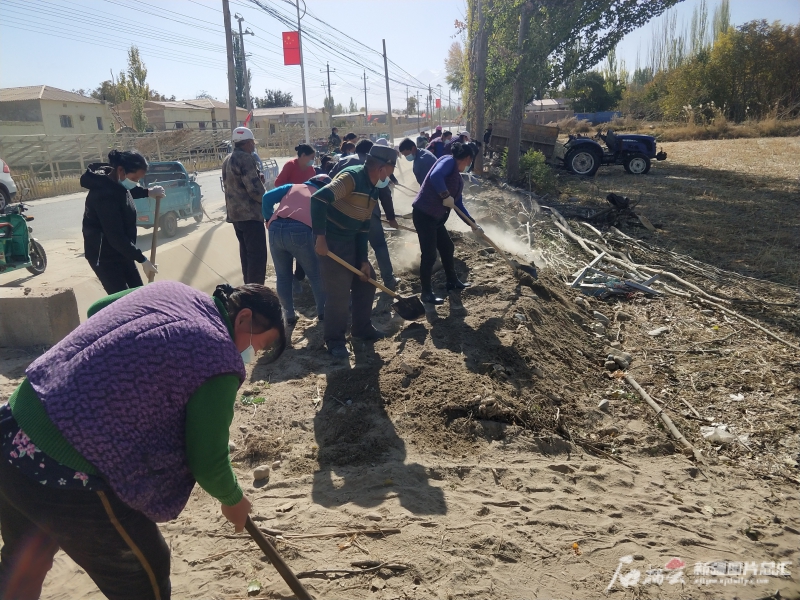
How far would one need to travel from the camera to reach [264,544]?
6.54 feet

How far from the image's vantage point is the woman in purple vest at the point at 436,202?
5852 millimetres

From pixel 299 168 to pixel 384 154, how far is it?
233 cm

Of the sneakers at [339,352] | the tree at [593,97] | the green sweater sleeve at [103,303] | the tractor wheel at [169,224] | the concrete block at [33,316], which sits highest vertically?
the tree at [593,97]

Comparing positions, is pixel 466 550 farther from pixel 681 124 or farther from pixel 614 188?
pixel 681 124

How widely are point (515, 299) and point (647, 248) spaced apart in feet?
12.9

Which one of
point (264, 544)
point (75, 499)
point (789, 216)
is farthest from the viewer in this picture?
point (789, 216)

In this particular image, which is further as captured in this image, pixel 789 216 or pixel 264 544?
pixel 789 216

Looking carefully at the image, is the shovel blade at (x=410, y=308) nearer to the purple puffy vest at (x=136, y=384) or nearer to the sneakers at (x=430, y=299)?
the sneakers at (x=430, y=299)

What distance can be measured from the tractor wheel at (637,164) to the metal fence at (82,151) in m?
10.2

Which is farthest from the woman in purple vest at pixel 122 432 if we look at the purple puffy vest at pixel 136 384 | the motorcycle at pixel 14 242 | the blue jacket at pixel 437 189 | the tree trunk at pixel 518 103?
the tree trunk at pixel 518 103

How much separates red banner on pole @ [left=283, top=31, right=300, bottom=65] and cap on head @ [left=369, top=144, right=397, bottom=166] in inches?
733

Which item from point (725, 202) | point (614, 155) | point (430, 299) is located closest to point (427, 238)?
point (430, 299)

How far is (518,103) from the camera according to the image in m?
16.3

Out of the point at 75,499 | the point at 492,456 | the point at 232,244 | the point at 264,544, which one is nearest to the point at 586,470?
the point at 492,456
